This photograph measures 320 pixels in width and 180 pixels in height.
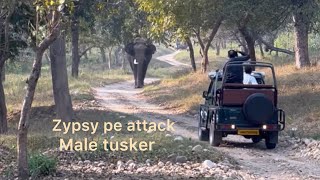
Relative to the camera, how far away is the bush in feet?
37.7

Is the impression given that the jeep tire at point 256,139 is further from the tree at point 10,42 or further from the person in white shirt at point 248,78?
the tree at point 10,42

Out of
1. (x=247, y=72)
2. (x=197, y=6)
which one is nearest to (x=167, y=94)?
(x=197, y=6)

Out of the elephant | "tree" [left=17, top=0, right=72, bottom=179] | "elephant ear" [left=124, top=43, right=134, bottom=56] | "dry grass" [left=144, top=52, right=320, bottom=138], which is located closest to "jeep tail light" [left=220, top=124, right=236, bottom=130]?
"dry grass" [left=144, top=52, right=320, bottom=138]

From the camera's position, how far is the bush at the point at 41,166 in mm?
11500

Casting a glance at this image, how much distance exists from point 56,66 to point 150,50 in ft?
82.5

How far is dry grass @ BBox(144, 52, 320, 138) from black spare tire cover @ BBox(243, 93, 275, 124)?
2241 millimetres

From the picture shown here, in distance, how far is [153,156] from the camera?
13.5 meters

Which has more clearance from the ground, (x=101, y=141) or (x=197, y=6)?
(x=197, y=6)

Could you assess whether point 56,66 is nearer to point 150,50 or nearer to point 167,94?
point 167,94

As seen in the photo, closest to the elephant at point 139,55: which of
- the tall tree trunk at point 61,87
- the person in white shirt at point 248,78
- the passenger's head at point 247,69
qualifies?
the tall tree trunk at point 61,87

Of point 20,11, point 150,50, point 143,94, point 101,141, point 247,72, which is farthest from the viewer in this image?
point 150,50

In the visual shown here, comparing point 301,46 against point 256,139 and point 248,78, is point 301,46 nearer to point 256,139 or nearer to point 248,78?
point 248,78

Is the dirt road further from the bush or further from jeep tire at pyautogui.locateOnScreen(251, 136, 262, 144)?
the bush

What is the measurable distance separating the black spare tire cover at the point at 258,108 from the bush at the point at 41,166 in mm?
5207
